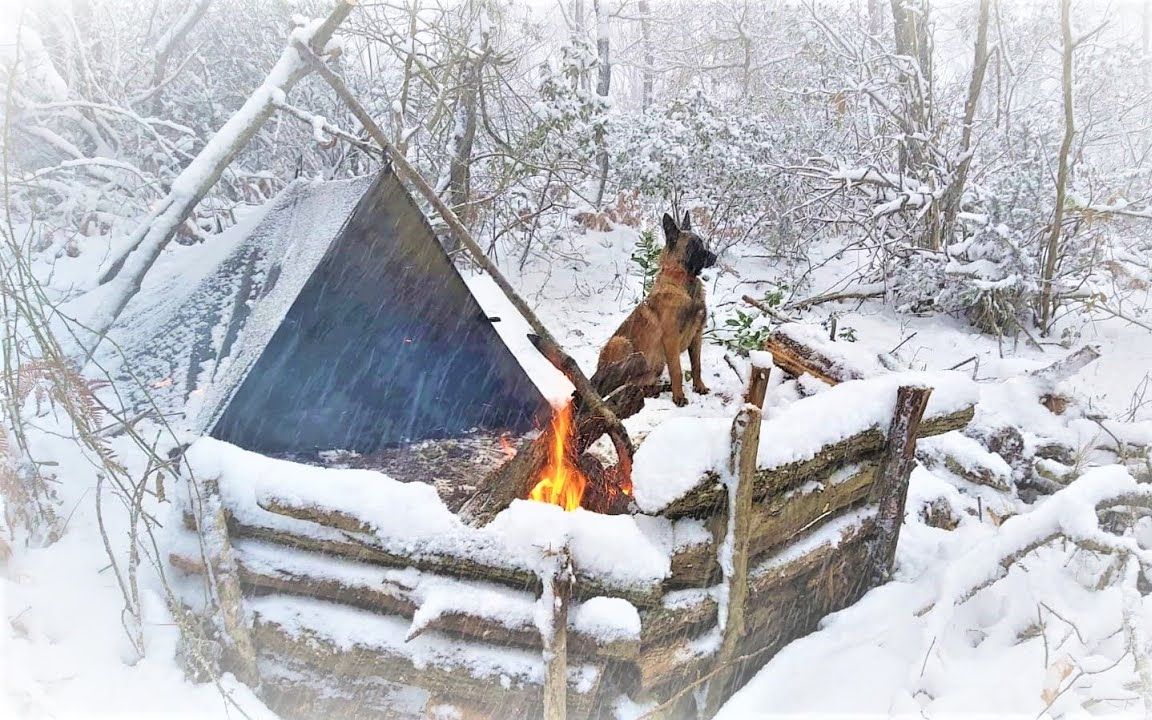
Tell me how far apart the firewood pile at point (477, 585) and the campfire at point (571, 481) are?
619 mm

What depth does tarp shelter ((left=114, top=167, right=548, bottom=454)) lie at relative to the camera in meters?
3.31

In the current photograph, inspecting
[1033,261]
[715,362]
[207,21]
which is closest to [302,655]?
[715,362]

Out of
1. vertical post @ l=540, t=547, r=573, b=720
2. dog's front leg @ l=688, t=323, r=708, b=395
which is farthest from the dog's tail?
vertical post @ l=540, t=547, r=573, b=720

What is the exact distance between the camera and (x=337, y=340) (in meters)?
3.51

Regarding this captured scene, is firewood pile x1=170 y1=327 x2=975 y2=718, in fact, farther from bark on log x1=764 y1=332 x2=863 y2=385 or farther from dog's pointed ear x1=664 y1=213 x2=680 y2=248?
bark on log x1=764 y1=332 x2=863 y2=385

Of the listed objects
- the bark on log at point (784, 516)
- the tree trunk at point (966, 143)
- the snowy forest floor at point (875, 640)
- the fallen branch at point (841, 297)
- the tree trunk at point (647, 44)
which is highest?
the tree trunk at point (647, 44)

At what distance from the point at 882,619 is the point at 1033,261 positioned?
5.40 meters

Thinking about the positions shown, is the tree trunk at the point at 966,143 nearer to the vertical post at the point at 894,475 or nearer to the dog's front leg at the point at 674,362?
the dog's front leg at the point at 674,362

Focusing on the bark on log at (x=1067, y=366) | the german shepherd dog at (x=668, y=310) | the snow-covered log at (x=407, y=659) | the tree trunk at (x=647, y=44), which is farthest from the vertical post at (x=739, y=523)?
the tree trunk at (x=647, y=44)

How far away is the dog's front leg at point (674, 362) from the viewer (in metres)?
3.93

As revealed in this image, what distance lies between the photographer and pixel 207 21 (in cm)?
846

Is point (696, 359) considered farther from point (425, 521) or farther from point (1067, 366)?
point (1067, 366)

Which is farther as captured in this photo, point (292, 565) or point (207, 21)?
point (207, 21)

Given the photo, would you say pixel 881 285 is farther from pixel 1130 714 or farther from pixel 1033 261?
pixel 1130 714
